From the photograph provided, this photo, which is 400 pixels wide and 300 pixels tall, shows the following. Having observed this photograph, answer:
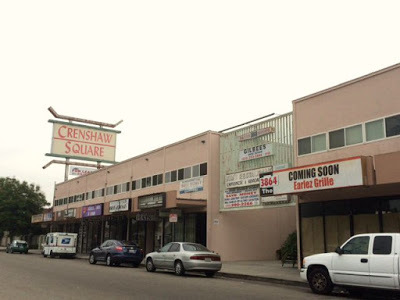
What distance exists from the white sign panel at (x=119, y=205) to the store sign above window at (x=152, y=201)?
2.36 m

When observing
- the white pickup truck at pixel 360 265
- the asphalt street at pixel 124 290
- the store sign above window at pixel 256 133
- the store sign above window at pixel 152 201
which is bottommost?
the asphalt street at pixel 124 290

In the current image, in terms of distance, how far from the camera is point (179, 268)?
58.7ft

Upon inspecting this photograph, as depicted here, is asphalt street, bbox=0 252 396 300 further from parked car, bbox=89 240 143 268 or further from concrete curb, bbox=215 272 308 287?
parked car, bbox=89 240 143 268

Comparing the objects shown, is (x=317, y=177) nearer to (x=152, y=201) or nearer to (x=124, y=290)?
(x=124, y=290)

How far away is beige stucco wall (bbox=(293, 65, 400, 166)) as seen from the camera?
1659 cm

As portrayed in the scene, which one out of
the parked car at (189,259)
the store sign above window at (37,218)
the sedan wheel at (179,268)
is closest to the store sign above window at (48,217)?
the store sign above window at (37,218)

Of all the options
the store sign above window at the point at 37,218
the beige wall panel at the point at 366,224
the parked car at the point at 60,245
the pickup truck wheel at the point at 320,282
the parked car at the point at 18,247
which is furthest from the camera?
the store sign above window at the point at 37,218

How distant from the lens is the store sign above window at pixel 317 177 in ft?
50.0

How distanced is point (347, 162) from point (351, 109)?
3431 millimetres

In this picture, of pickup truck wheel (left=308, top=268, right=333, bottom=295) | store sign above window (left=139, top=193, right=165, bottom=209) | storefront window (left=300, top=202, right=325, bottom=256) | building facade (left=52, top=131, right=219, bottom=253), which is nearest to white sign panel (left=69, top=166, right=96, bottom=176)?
building facade (left=52, top=131, right=219, bottom=253)

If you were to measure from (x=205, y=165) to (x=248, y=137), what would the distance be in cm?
373

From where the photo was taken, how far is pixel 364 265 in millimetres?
11367

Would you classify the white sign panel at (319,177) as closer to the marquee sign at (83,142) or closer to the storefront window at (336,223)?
the storefront window at (336,223)

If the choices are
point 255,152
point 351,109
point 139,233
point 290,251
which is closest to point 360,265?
point 351,109
